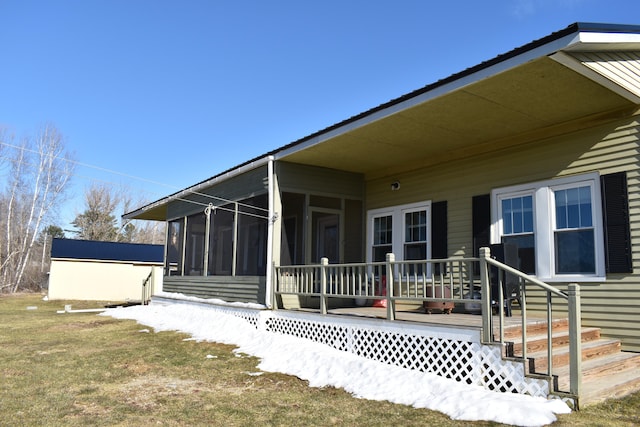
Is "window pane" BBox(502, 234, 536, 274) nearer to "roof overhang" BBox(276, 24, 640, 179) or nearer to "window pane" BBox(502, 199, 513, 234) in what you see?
"window pane" BBox(502, 199, 513, 234)

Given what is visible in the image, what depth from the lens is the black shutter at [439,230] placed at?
827 cm

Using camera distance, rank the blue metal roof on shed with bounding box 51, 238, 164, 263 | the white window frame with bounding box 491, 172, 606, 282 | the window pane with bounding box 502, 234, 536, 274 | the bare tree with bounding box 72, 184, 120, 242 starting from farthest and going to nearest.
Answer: the bare tree with bounding box 72, 184, 120, 242, the blue metal roof on shed with bounding box 51, 238, 164, 263, the window pane with bounding box 502, 234, 536, 274, the white window frame with bounding box 491, 172, 606, 282

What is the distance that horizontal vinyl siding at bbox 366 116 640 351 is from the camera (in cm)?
584

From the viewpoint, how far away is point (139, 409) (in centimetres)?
464

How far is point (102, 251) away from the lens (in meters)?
24.6

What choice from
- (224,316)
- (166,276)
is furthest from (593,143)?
(166,276)

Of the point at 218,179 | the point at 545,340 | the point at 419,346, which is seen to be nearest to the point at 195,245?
the point at 218,179

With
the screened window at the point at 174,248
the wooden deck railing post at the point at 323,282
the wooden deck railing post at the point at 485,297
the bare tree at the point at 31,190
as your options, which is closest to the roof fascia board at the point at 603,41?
the wooden deck railing post at the point at 485,297

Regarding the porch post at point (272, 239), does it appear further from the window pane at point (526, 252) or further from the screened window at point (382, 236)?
the window pane at point (526, 252)

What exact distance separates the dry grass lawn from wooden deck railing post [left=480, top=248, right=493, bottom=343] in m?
1.11

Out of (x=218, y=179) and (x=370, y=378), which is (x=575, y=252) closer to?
(x=370, y=378)

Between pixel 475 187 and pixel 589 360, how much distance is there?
3418 mm

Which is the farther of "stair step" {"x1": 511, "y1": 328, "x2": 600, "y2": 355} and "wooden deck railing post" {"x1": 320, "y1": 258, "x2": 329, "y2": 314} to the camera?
"wooden deck railing post" {"x1": 320, "y1": 258, "x2": 329, "y2": 314}

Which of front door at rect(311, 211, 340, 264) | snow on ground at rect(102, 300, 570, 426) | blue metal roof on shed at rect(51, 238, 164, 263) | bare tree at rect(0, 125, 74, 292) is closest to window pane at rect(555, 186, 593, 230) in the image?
snow on ground at rect(102, 300, 570, 426)
